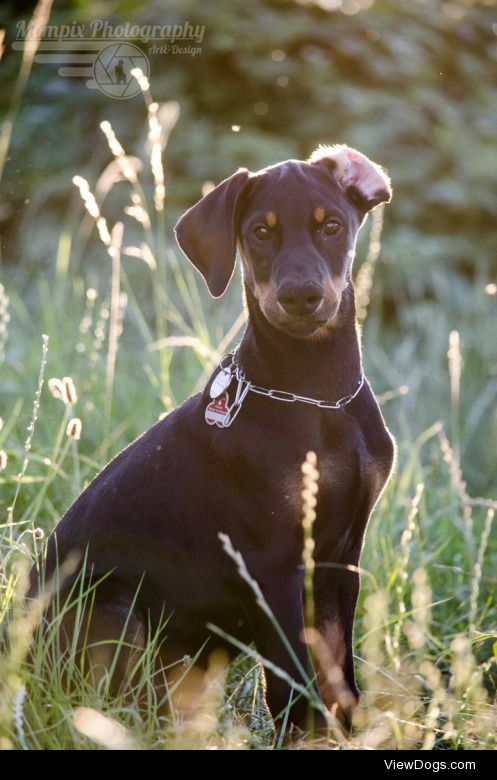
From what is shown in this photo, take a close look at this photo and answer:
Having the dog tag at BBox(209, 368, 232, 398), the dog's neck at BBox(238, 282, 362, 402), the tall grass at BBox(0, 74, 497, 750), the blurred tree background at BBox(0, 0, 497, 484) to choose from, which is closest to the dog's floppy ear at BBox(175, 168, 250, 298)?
the dog's neck at BBox(238, 282, 362, 402)

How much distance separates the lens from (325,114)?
707 cm

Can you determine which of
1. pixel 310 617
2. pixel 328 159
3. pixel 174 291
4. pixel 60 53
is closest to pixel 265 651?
pixel 310 617

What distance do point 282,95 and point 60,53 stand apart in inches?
86.0

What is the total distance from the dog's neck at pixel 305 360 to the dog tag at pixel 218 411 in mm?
105

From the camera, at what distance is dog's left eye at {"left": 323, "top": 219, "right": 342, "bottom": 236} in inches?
107

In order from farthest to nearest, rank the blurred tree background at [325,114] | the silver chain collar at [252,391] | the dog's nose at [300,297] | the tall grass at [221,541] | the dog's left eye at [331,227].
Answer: the blurred tree background at [325,114]
the dog's left eye at [331,227]
the silver chain collar at [252,391]
the dog's nose at [300,297]
the tall grass at [221,541]

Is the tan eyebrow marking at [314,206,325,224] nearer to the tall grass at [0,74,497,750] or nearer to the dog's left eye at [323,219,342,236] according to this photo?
the dog's left eye at [323,219,342,236]

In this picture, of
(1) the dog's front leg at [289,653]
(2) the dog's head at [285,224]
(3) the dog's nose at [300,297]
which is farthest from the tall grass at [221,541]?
(2) the dog's head at [285,224]

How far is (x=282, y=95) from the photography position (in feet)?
23.3

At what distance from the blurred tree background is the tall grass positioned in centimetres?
54

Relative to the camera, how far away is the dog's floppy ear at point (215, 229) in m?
2.74

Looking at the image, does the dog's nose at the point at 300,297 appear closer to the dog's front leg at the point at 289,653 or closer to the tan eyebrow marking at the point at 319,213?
the tan eyebrow marking at the point at 319,213

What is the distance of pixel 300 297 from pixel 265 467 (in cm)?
47

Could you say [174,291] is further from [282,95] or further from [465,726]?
[465,726]
